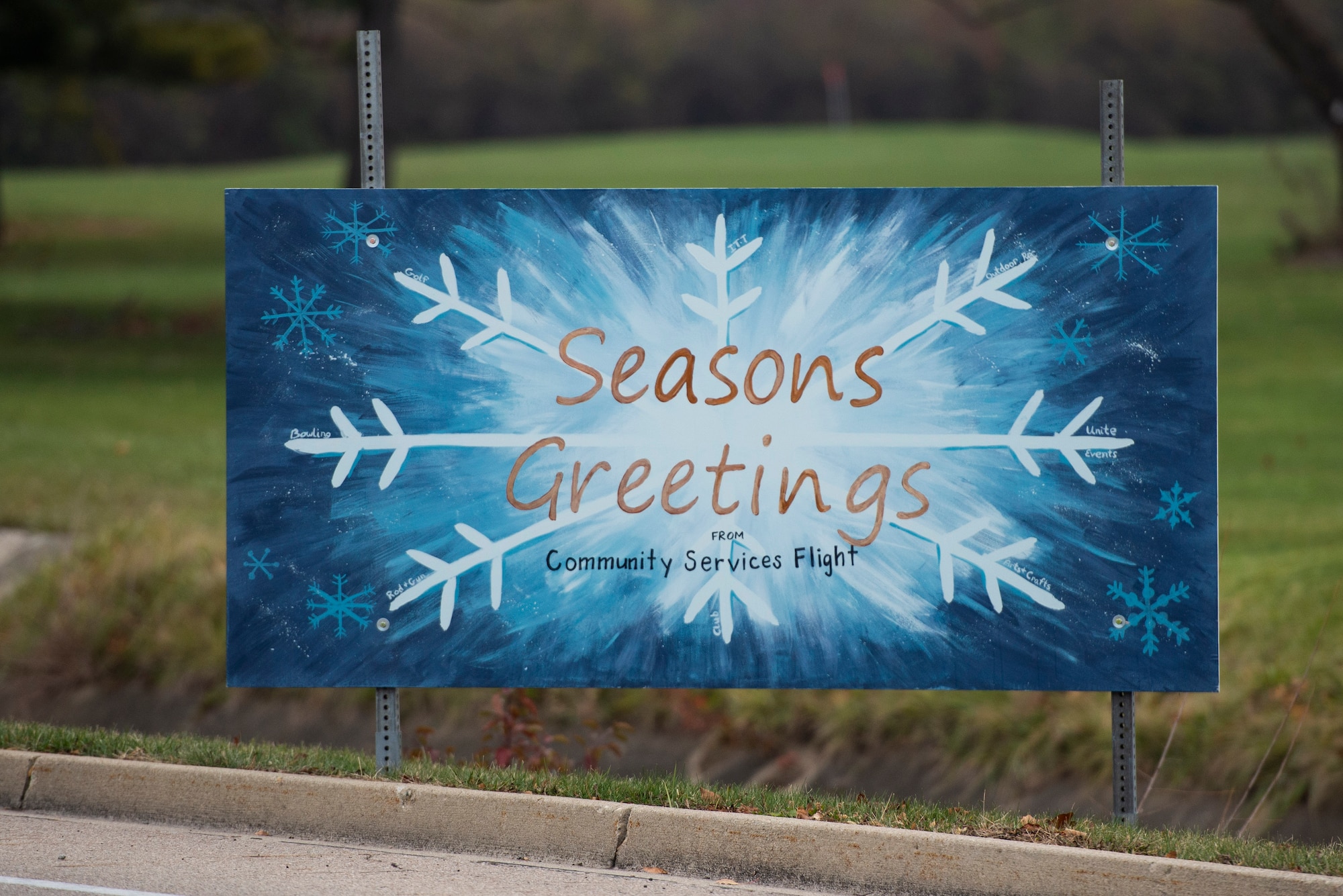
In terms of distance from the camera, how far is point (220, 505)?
1166 cm

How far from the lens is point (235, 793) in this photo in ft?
17.6

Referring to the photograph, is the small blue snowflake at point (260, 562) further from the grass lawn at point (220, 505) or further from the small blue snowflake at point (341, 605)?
the grass lawn at point (220, 505)

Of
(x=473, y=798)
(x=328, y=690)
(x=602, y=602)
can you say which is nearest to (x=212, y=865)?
(x=473, y=798)

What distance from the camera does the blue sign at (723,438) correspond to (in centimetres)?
546

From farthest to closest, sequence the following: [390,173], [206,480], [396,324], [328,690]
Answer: [390,173] → [206,480] → [328,690] → [396,324]

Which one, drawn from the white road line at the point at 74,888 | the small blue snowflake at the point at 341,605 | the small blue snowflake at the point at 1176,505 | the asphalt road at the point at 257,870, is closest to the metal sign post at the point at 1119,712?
the small blue snowflake at the point at 1176,505

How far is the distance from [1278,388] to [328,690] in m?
11.4

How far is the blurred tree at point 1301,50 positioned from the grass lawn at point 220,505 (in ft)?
10.4

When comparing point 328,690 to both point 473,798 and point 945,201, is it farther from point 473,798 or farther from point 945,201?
point 945,201

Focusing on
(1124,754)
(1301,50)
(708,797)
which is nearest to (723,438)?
(708,797)

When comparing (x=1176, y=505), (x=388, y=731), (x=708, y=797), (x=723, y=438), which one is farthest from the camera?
(x=388, y=731)

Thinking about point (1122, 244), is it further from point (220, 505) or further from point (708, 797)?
point (220, 505)

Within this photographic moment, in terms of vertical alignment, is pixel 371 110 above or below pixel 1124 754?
above

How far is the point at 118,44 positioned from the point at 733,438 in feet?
64.5
